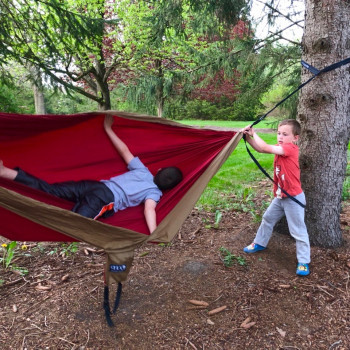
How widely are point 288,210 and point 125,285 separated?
4.55ft

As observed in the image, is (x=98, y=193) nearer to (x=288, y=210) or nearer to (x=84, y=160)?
(x=84, y=160)

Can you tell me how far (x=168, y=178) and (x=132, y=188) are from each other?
30cm

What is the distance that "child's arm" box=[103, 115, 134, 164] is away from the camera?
2.38 meters

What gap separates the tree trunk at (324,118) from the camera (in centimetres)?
239

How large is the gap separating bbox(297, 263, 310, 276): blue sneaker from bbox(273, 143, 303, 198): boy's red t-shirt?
55 cm

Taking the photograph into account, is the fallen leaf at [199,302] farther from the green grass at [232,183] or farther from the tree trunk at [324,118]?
the green grass at [232,183]

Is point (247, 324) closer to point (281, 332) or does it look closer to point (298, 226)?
point (281, 332)

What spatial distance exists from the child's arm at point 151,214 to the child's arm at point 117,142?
45 centimetres

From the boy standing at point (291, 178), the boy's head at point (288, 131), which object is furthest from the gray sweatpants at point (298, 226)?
the boy's head at point (288, 131)

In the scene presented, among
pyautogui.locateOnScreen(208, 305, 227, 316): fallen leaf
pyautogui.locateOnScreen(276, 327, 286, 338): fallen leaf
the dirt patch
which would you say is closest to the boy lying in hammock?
the dirt patch

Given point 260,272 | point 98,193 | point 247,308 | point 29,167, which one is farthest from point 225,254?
point 29,167

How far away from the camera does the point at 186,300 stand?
7.24 feet

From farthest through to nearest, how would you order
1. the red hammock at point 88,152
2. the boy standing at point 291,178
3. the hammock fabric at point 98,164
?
1. the boy standing at point 291,178
2. the red hammock at point 88,152
3. the hammock fabric at point 98,164

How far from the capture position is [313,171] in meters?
2.59
